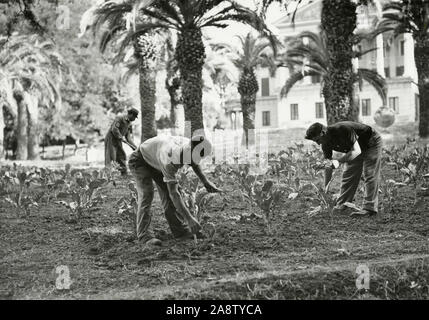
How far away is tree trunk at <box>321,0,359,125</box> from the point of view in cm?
1459

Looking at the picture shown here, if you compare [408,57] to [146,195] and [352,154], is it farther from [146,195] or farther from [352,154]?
[146,195]

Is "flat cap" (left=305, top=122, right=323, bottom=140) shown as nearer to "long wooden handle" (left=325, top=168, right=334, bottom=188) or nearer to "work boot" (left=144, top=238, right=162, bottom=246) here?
"long wooden handle" (left=325, top=168, right=334, bottom=188)

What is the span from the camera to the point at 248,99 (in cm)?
2952

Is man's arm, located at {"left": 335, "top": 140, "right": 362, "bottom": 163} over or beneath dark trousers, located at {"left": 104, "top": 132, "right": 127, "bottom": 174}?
beneath

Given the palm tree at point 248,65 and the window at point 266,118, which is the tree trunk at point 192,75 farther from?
the window at point 266,118

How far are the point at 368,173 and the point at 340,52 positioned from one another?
25.7 feet

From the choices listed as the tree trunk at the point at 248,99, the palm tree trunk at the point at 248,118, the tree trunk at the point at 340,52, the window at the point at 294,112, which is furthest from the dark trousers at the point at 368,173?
the window at the point at 294,112

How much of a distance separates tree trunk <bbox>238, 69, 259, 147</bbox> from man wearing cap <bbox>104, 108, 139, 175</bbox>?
50.2 ft

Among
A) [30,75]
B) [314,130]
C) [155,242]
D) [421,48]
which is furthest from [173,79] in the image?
[155,242]

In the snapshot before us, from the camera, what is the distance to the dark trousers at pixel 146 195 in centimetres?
666

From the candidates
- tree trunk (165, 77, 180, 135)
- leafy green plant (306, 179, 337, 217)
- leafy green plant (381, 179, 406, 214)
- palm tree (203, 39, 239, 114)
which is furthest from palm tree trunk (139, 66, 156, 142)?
leafy green plant (306, 179, 337, 217)

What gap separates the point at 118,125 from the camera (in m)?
13.0

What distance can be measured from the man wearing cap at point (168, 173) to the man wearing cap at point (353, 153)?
5.85 feet

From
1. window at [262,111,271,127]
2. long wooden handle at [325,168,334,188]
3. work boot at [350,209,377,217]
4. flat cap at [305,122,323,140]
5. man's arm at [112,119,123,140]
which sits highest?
window at [262,111,271,127]
